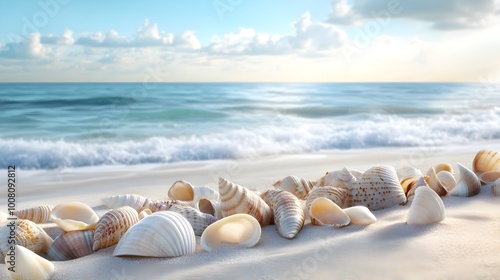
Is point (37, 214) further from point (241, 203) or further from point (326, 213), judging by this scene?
point (326, 213)

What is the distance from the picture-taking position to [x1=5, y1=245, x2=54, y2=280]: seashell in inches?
78.7

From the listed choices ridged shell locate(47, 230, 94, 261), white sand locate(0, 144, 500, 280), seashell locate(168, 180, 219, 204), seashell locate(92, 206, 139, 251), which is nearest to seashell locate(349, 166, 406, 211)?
white sand locate(0, 144, 500, 280)

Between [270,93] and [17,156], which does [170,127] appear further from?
[270,93]

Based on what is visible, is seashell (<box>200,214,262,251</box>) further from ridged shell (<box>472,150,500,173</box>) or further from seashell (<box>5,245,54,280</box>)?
ridged shell (<box>472,150,500,173</box>)

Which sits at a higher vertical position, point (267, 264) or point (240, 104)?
point (240, 104)

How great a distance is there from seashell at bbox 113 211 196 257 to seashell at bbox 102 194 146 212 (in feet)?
3.54

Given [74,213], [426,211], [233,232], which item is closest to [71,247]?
[74,213]

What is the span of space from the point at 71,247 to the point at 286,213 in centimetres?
113

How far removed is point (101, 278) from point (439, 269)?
1.40 m

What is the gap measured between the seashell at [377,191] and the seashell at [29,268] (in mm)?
1809

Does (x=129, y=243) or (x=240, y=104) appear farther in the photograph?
(x=240, y=104)

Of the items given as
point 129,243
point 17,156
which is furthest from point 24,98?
point 129,243

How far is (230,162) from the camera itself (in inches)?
280

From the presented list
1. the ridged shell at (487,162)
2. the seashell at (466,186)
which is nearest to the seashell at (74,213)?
the seashell at (466,186)
